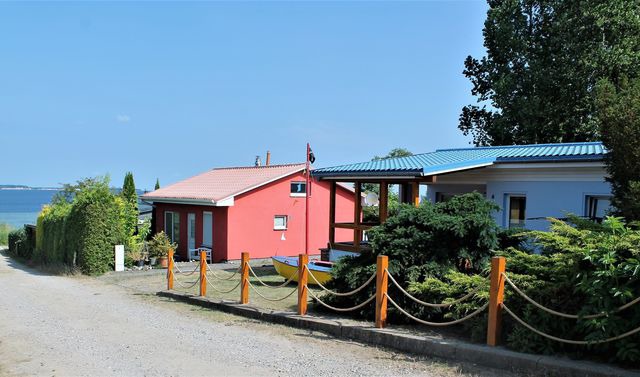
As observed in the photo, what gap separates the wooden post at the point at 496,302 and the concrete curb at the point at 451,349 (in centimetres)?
18

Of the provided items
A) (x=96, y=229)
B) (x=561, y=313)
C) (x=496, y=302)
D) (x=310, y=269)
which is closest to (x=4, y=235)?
(x=96, y=229)

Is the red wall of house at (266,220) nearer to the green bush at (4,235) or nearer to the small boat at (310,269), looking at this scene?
the small boat at (310,269)

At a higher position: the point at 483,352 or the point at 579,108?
the point at 579,108

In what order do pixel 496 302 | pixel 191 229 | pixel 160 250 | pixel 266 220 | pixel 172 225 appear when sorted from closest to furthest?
pixel 496 302 → pixel 160 250 → pixel 266 220 → pixel 191 229 → pixel 172 225

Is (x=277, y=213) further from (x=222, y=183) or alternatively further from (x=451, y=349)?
(x=451, y=349)

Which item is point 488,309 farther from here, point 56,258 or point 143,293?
point 56,258

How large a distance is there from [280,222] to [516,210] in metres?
13.1

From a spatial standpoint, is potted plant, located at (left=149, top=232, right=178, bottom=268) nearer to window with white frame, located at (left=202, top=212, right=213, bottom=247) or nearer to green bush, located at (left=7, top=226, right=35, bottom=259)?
window with white frame, located at (left=202, top=212, right=213, bottom=247)

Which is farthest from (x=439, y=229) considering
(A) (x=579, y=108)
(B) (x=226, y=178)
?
(B) (x=226, y=178)

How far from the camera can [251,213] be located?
23891 millimetres

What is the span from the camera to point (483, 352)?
6.73 m

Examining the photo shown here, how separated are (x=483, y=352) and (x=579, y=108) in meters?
20.3

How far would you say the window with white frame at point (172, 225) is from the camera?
26.8 metres

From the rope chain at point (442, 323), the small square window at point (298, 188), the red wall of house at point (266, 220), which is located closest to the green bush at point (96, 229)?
the red wall of house at point (266, 220)
